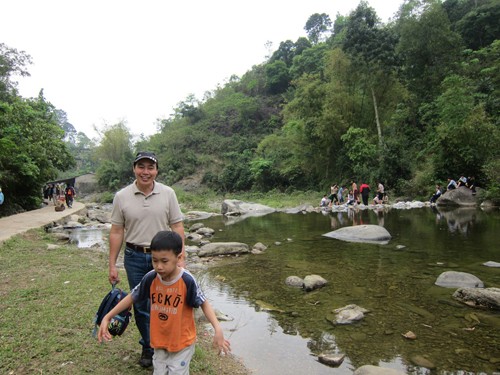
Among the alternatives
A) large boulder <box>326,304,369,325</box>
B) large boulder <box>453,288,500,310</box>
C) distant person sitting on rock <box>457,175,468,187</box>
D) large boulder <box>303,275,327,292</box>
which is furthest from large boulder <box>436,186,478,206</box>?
large boulder <box>326,304,369,325</box>

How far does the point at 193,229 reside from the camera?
1437cm

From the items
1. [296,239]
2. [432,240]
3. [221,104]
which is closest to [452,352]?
[432,240]

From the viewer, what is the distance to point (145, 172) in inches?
118

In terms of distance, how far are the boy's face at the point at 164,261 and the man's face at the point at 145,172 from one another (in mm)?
873

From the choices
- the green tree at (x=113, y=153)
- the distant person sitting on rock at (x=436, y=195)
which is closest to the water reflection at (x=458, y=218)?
the distant person sitting on rock at (x=436, y=195)

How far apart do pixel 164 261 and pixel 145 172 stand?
965 mm

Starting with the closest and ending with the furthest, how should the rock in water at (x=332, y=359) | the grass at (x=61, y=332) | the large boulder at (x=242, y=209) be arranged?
the grass at (x=61, y=332) < the rock in water at (x=332, y=359) < the large boulder at (x=242, y=209)

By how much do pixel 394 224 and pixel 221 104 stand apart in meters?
41.1

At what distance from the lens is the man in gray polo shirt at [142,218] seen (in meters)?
3.04

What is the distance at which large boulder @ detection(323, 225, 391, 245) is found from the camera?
33.6 feet

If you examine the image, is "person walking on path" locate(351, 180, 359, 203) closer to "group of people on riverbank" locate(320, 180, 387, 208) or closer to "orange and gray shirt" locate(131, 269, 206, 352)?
"group of people on riverbank" locate(320, 180, 387, 208)

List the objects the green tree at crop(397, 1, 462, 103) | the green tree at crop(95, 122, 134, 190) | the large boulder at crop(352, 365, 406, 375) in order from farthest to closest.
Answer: the green tree at crop(95, 122, 134, 190) < the green tree at crop(397, 1, 462, 103) < the large boulder at crop(352, 365, 406, 375)

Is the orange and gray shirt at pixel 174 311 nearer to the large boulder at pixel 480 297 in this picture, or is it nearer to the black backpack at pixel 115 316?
the black backpack at pixel 115 316

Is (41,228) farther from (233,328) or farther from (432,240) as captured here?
(432,240)
